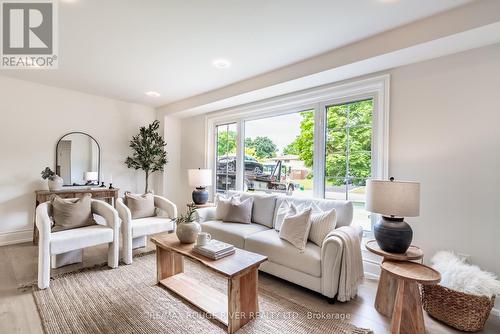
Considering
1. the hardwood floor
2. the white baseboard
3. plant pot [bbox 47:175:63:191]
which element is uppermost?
plant pot [bbox 47:175:63:191]

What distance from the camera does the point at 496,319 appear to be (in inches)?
79.8

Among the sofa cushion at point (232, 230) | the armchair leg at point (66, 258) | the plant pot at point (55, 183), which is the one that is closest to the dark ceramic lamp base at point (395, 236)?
the sofa cushion at point (232, 230)

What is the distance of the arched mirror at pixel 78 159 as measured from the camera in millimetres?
4180

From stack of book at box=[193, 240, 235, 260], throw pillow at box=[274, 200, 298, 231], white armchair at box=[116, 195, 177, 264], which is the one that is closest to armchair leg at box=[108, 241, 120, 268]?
white armchair at box=[116, 195, 177, 264]

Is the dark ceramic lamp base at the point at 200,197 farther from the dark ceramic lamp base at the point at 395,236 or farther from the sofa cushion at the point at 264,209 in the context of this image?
the dark ceramic lamp base at the point at 395,236

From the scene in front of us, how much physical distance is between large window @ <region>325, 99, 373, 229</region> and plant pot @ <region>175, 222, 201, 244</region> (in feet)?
6.10

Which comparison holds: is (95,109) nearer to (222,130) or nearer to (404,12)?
(222,130)

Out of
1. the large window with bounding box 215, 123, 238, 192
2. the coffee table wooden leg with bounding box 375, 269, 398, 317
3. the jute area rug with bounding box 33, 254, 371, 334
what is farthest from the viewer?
the large window with bounding box 215, 123, 238, 192

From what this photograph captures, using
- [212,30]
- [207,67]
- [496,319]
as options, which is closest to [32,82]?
[207,67]

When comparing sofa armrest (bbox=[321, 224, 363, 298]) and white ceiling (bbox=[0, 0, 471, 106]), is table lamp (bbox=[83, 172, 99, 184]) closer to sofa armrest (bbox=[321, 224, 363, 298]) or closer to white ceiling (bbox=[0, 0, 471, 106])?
white ceiling (bbox=[0, 0, 471, 106])

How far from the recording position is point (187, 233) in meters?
2.39

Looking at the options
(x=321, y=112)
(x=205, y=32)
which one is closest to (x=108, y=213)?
(x=205, y=32)

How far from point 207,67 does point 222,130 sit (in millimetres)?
1790

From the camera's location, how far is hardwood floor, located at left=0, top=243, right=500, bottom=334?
190cm
